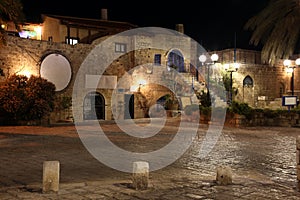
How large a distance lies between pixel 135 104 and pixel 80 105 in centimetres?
418

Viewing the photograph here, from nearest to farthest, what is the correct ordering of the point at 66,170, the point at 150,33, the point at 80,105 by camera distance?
the point at 66,170
the point at 80,105
the point at 150,33

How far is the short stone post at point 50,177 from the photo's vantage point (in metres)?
5.45

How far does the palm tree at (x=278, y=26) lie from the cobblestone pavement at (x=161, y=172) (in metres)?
2.84

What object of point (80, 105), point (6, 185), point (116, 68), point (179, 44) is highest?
point (179, 44)

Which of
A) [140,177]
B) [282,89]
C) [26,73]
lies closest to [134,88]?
[26,73]

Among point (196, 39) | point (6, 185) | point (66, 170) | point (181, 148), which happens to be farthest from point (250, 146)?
point (196, 39)

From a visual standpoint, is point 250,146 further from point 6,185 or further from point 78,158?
point 6,185

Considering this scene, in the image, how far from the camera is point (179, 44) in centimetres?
2805

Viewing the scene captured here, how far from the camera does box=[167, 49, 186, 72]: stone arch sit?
89.3ft

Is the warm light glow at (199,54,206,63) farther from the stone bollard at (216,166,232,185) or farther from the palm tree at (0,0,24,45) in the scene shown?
the stone bollard at (216,166,232,185)

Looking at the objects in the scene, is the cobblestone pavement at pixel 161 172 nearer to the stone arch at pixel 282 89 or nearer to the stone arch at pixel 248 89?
the stone arch at pixel 248 89

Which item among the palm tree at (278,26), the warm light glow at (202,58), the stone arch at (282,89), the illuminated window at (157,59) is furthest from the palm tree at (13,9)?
the stone arch at (282,89)

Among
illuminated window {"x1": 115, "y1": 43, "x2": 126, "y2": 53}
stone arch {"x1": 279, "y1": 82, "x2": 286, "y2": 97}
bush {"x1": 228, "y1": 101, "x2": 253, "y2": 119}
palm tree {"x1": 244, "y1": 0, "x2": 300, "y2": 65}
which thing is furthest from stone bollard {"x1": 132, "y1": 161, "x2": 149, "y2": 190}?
stone arch {"x1": 279, "y1": 82, "x2": 286, "y2": 97}

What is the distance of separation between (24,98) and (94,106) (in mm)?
6063
